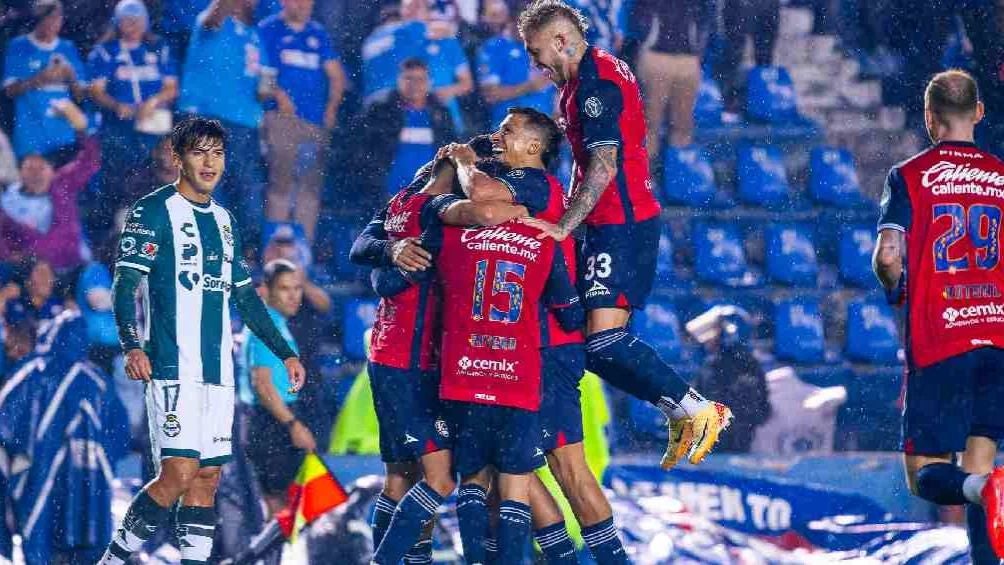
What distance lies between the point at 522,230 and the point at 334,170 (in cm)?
296

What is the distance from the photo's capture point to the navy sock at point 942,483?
5.01 metres

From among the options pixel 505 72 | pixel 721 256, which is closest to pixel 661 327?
pixel 721 256

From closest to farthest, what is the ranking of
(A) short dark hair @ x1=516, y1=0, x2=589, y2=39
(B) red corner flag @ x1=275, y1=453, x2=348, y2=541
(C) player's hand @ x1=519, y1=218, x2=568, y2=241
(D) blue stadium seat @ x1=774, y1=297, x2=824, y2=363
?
(C) player's hand @ x1=519, y1=218, x2=568, y2=241 → (A) short dark hair @ x1=516, y1=0, x2=589, y2=39 → (B) red corner flag @ x1=275, y1=453, x2=348, y2=541 → (D) blue stadium seat @ x1=774, y1=297, x2=824, y2=363

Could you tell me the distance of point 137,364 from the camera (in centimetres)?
520

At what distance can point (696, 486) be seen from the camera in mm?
7566

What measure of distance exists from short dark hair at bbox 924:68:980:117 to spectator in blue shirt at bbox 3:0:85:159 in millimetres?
4478

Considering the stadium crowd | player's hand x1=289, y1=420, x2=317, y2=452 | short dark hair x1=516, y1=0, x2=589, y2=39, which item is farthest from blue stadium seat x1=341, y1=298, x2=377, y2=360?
short dark hair x1=516, y1=0, x2=589, y2=39

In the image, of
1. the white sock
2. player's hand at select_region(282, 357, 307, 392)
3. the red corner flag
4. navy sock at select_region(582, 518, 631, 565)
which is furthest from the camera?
the red corner flag

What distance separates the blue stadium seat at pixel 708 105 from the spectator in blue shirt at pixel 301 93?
1871 millimetres

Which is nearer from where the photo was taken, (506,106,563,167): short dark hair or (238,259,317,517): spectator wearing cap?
(506,106,563,167): short dark hair

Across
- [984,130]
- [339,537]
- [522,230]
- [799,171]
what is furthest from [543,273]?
[984,130]

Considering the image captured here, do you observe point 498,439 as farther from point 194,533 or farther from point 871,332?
point 871,332

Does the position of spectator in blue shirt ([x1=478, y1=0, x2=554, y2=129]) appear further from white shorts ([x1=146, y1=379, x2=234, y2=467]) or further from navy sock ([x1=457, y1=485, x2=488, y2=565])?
navy sock ([x1=457, y1=485, x2=488, y2=565])

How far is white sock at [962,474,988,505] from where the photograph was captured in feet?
15.9
